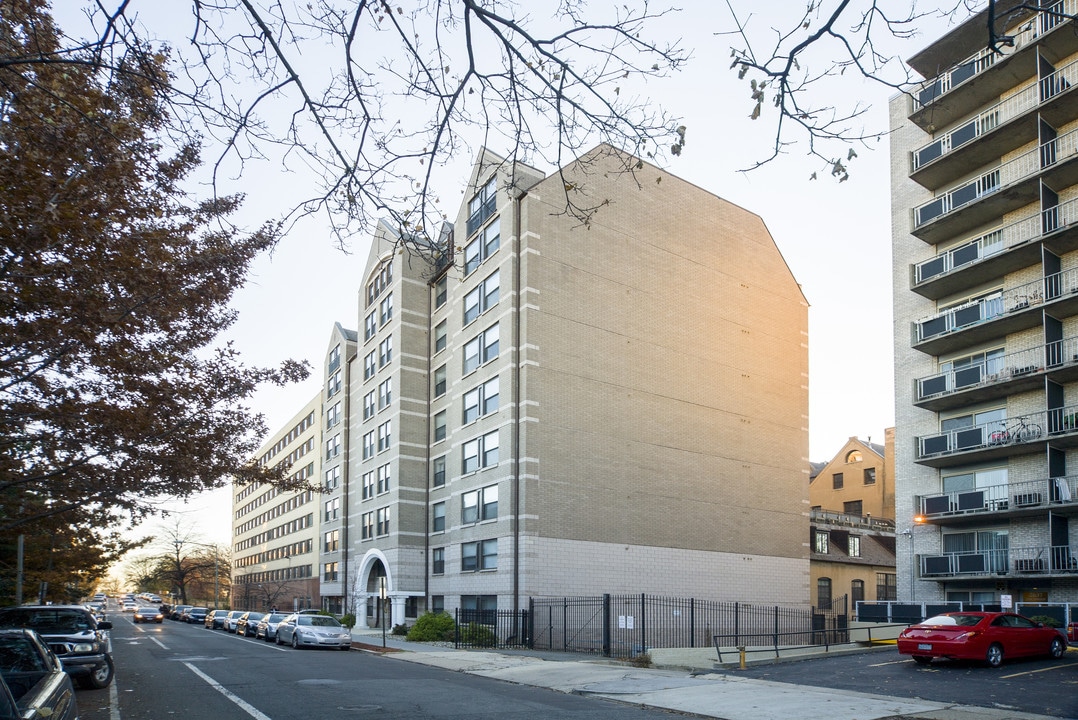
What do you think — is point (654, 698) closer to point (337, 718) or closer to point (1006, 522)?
point (337, 718)

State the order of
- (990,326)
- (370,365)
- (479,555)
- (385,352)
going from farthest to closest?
(370,365) < (385,352) < (479,555) < (990,326)

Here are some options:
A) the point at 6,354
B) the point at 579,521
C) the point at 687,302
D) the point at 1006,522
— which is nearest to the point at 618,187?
the point at 687,302

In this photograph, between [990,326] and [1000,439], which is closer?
[1000,439]

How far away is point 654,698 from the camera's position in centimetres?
Answer: 1648

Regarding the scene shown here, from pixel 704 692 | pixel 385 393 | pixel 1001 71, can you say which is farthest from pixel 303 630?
pixel 1001 71

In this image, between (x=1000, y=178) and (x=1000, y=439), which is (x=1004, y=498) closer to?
(x=1000, y=439)

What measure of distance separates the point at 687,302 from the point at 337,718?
3167 centimetres

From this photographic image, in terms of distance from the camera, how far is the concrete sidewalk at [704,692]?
549 inches

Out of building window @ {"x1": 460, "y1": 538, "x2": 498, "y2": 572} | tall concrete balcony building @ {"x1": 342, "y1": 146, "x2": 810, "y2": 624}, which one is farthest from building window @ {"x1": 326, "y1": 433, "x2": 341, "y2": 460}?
building window @ {"x1": 460, "y1": 538, "x2": 498, "y2": 572}

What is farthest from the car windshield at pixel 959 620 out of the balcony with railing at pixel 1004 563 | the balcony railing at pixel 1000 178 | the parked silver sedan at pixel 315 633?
the parked silver sedan at pixel 315 633

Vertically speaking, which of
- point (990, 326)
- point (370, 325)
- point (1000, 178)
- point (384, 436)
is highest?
point (1000, 178)

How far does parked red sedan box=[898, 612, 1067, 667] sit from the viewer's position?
66.5 feet

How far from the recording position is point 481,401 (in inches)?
1556

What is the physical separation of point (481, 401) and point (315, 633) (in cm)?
1219
